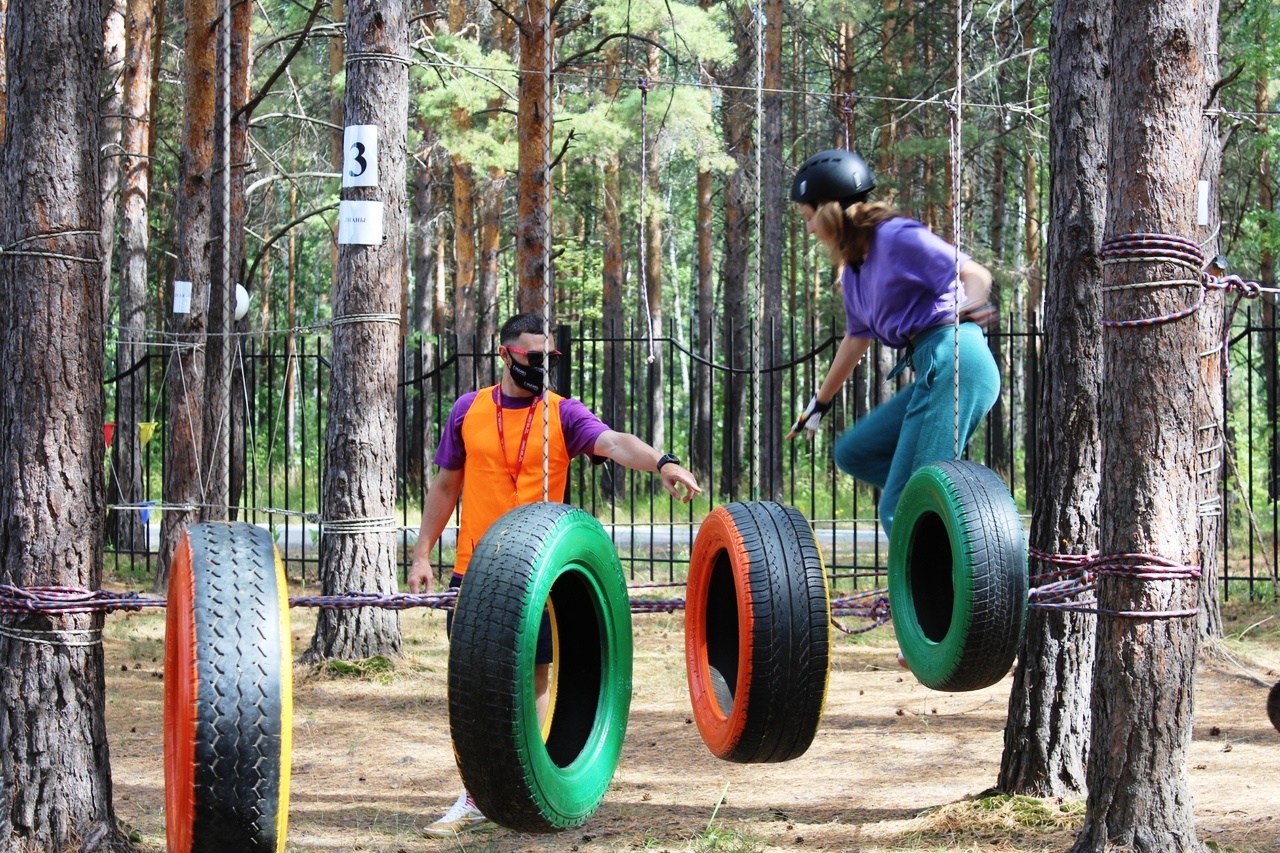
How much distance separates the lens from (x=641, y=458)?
13.8 feet

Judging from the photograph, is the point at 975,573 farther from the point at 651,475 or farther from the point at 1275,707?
the point at 651,475

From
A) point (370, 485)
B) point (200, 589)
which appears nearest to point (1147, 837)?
point (200, 589)

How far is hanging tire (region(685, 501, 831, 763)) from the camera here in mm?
3203

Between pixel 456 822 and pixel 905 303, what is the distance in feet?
8.96

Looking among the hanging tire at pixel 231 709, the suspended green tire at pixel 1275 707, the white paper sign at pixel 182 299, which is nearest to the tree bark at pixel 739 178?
the white paper sign at pixel 182 299

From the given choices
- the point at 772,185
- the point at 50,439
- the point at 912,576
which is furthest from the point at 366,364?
the point at 772,185

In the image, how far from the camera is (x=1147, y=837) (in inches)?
165

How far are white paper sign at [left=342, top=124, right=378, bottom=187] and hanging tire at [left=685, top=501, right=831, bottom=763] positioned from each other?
15.4ft

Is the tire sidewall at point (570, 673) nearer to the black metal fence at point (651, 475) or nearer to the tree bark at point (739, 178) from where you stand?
the black metal fence at point (651, 475)

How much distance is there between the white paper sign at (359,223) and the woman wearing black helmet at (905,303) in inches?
158

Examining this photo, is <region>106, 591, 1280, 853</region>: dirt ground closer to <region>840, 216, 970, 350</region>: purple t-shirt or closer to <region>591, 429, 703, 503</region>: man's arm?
<region>591, 429, 703, 503</region>: man's arm

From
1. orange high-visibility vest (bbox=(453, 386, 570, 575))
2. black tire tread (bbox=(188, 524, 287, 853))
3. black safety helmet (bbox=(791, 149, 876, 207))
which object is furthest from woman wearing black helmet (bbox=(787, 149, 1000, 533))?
black tire tread (bbox=(188, 524, 287, 853))

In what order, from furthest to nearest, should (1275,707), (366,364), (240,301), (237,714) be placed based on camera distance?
(240,301) < (366,364) < (1275,707) < (237,714)

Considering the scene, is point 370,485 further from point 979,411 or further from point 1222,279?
point 1222,279
